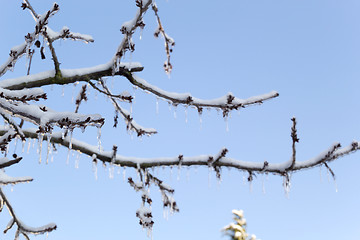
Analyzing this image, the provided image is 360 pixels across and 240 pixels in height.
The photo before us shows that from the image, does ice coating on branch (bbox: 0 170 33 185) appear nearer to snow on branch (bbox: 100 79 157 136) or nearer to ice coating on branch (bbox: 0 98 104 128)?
ice coating on branch (bbox: 0 98 104 128)

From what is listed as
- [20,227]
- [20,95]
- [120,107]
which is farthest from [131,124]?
[20,95]

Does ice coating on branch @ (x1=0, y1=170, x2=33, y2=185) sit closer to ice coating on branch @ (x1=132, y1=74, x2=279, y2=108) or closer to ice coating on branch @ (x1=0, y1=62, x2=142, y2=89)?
ice coating on branch @ (x1=0, y1=62, x2=142, y2=89)

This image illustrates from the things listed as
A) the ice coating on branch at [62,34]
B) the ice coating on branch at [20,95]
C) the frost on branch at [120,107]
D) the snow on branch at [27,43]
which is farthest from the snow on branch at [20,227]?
the ice coating on branch at [20,95]

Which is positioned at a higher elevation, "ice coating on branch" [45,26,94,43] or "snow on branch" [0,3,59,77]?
"ice coating on branch" [45,26,94,43]

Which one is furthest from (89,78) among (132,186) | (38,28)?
(132,186)

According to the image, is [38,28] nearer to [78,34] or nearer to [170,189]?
[78,34]

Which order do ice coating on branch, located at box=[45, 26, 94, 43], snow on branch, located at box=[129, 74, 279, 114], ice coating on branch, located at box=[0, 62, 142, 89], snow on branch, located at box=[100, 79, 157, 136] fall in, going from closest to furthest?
ice coating on branch, located at box=[0, 62, 142, 89] → ice coating on branch, located at box=[45, 26, 94, 43] → snow on branch, located at box=[129, 74, 279, 114] → snow on branch, located at box=[100, 79, 157, 136]

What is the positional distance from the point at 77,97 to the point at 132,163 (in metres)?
1.06

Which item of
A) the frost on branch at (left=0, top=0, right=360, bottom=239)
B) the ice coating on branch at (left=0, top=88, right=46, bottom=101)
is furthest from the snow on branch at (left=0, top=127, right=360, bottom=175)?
the ice coating on branch at (left=0, top=88, right=46, bottom=101)

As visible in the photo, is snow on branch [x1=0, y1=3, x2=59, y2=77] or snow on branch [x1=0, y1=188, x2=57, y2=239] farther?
snow on branch [x1=0, y1=188, x2=57, y2=239]

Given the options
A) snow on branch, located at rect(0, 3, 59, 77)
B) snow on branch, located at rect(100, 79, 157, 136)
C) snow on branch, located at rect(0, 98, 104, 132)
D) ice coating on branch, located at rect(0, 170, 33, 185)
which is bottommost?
ice coating on branch, located at rect(0, 170, 33, 185)

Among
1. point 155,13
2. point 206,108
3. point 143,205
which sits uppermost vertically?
point 155,13

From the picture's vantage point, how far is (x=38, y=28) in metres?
3.27

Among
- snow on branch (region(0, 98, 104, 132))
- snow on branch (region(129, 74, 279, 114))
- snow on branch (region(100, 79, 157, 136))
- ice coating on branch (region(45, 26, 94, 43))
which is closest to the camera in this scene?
snow on branch (region(0, 98, 104, 132))
